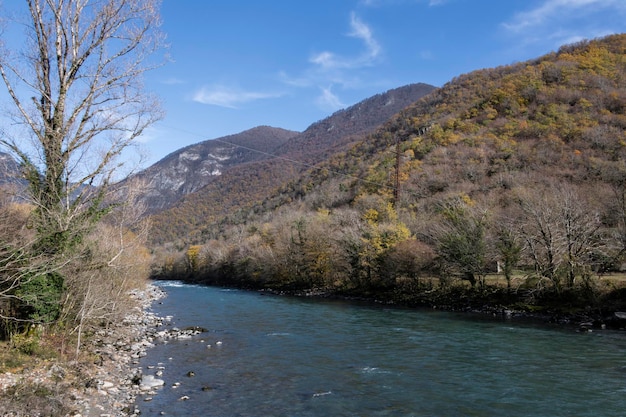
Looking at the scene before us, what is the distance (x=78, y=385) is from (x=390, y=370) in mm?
9362

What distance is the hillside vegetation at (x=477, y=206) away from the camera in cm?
2881

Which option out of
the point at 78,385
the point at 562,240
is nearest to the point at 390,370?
the point at 78,385

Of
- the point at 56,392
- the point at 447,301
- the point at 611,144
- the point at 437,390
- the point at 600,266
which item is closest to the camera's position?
the point at 56,392

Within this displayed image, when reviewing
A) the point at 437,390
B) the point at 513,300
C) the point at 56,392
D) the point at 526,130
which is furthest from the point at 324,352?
the point at 526,130

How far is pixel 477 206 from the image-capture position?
38.3 m

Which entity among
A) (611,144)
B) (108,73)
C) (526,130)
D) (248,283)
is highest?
(526,130)

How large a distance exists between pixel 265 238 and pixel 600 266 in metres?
46.7

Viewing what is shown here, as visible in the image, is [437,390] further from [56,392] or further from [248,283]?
[248,283]

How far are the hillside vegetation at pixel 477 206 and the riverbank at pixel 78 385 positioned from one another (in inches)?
988

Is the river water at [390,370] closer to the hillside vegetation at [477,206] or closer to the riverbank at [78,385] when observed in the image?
the riverbank at [78,385]

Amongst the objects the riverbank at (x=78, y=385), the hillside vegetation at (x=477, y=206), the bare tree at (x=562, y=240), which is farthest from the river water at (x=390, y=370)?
the hillside vegetation at (x=477, y=206)

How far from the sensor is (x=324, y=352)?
57.4 ft

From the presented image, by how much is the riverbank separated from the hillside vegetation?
25.1 metres

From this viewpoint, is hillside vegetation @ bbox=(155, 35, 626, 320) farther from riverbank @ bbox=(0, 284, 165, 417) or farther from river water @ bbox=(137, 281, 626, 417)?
riverbank @ bbox=(0, 284, 165, 417)
